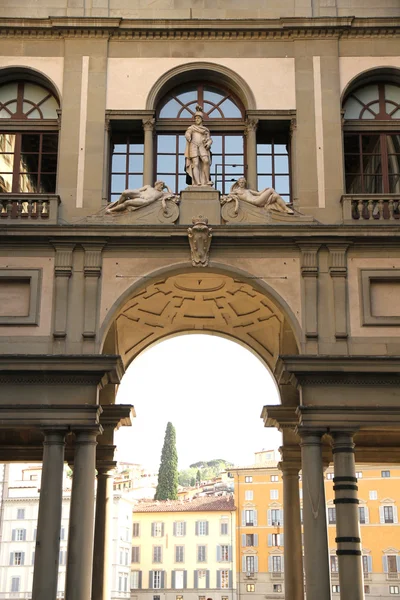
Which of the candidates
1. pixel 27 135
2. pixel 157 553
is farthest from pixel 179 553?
pixel 27 135

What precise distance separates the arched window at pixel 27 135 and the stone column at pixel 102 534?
7568mm

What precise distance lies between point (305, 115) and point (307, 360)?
19.7 ft

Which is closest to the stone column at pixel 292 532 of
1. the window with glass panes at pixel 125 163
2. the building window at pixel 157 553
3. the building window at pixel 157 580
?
the window with glass panes at pixel 125 163

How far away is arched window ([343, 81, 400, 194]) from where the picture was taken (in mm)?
22297

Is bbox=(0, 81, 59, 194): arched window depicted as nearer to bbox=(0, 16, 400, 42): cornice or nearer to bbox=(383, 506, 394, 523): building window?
bbox=(0, 16, 400, 42): cornice

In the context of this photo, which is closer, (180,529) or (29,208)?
(29,208)

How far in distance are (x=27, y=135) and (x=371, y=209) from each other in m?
8.33

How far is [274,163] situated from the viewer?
22.4 metres

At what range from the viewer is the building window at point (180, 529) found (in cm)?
7469

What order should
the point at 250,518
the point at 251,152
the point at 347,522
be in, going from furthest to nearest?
the point at 250,518, the point at 251,152, the point at 347,522

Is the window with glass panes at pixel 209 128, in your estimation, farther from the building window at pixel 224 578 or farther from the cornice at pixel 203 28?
the building window at pixel 224 578

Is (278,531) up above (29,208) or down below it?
below

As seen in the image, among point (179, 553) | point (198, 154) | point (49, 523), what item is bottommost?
point (49, 523)

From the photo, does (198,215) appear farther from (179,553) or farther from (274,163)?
(179,553)
